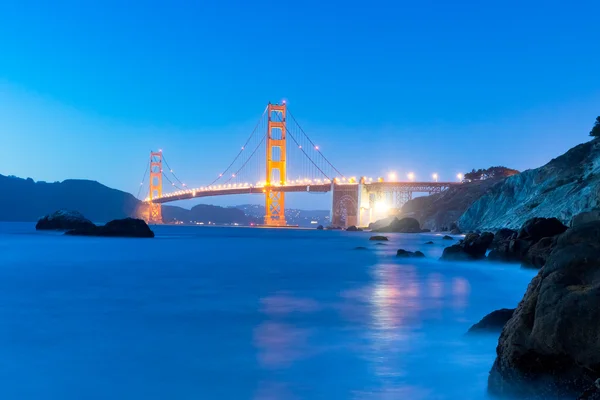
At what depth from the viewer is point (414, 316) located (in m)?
7.70

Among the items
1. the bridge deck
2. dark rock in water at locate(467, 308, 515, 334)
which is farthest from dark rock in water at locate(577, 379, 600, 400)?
the bridge deck

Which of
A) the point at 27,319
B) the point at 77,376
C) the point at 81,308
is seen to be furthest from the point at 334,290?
the point at 77,376

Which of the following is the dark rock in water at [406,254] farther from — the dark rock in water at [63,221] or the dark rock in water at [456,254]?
the dark rock in water at [63,221]

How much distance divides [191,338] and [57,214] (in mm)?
42022

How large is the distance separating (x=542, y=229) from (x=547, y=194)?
21.6 m

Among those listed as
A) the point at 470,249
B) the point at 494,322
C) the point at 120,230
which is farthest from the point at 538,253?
the point at 120,230

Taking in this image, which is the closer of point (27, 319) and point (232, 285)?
point (27, 319)

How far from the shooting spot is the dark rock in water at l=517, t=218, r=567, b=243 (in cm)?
1603

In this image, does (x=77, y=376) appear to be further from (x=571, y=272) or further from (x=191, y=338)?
(x=571, y=272)

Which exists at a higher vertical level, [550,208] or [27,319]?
[550,208]

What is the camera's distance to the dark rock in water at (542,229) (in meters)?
16.0

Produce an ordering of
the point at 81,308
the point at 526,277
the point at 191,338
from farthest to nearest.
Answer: the point at 526,277, the point at 81,308, the point at 191,338

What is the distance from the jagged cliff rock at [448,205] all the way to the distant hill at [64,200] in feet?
220

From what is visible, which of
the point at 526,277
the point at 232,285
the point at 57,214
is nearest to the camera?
the point at 232,285
